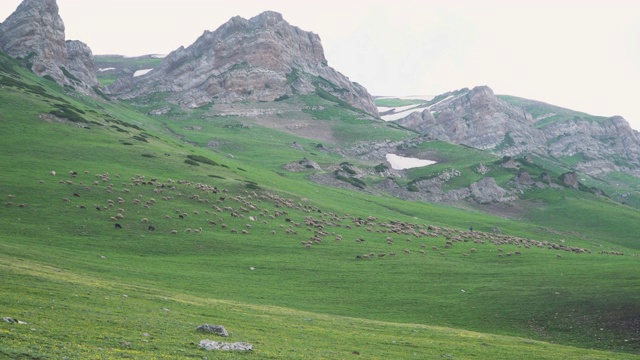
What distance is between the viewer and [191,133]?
196m

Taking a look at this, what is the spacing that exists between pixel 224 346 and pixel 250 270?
34.5 meters

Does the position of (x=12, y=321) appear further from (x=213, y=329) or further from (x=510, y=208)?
(x=510, y=208)

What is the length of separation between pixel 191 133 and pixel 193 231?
427 feet

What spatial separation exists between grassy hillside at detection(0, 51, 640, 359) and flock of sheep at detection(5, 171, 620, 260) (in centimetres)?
37

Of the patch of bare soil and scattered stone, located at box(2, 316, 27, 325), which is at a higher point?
scattered stone, located at box(2, 316, 27, 325)

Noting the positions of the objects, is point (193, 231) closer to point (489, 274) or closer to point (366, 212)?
point (489, 274)

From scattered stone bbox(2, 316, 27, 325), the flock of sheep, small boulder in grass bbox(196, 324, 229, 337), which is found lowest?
the flock of sheep

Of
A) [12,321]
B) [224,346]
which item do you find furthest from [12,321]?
[224,346]

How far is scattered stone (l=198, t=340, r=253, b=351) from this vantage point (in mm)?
26344

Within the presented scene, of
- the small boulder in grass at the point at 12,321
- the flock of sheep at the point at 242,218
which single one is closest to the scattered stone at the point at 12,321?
the small boulder in grass at the point at 12,321

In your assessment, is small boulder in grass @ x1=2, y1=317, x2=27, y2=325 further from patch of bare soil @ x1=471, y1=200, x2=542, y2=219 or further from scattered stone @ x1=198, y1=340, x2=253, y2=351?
patch of bare soil @ x1=471, y1=200, x2=542, y2=219

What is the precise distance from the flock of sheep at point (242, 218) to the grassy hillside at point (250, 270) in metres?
0.37

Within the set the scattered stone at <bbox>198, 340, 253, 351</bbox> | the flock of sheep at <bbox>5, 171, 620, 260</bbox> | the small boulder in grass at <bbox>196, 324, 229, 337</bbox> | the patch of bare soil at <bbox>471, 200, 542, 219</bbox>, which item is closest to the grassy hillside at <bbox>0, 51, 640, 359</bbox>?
the flock of sheep at <bbox>5, 171, 620, 260</bbox>

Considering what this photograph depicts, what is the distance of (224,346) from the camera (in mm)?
26625
